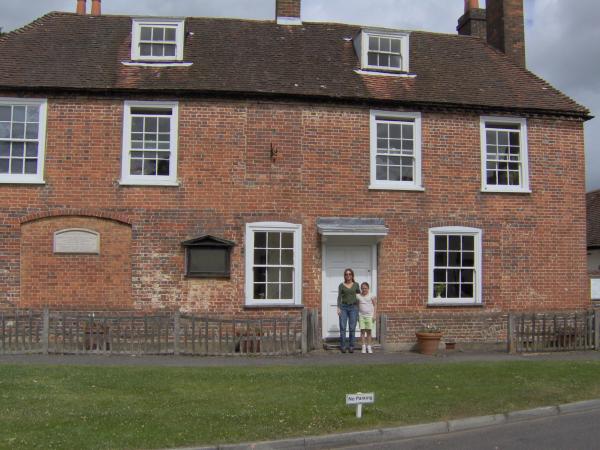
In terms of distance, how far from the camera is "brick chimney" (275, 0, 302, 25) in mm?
18766

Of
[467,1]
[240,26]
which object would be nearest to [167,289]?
[240,26]

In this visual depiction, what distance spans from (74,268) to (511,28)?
14.5m

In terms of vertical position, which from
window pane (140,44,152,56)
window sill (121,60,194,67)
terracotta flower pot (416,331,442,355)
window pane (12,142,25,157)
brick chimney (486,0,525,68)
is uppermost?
brick chimney (486,0,525,68)

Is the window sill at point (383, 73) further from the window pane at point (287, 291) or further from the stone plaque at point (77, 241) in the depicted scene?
the stone plaque at point (77, 241)

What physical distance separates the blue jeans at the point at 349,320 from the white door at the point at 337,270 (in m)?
1.25

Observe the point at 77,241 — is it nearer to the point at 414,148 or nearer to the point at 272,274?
the point at 272,274

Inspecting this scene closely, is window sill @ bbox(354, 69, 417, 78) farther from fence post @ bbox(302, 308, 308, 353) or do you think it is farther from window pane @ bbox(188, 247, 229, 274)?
fence post @ bbox(302, 308, 308, 353)

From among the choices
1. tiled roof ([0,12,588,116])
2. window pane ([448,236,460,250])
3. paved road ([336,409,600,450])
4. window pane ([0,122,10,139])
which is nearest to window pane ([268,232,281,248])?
tiled roof ([0,12,588,116])

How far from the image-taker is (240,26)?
60.2 ft

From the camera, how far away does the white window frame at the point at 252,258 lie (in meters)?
15.3

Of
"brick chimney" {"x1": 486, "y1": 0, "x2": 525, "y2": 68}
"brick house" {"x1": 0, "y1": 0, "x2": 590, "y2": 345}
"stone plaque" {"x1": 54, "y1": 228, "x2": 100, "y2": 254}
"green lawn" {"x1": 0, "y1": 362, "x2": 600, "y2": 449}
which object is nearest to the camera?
"green lawn" {"x1": 0, "y1": 362, "x2": 600, "y2": 449}

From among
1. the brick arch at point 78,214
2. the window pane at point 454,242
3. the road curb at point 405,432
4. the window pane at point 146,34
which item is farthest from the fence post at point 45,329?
the window pane at point 454,242

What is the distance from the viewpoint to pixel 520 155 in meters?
16.9

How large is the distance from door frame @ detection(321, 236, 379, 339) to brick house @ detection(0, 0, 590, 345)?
0.19ft
